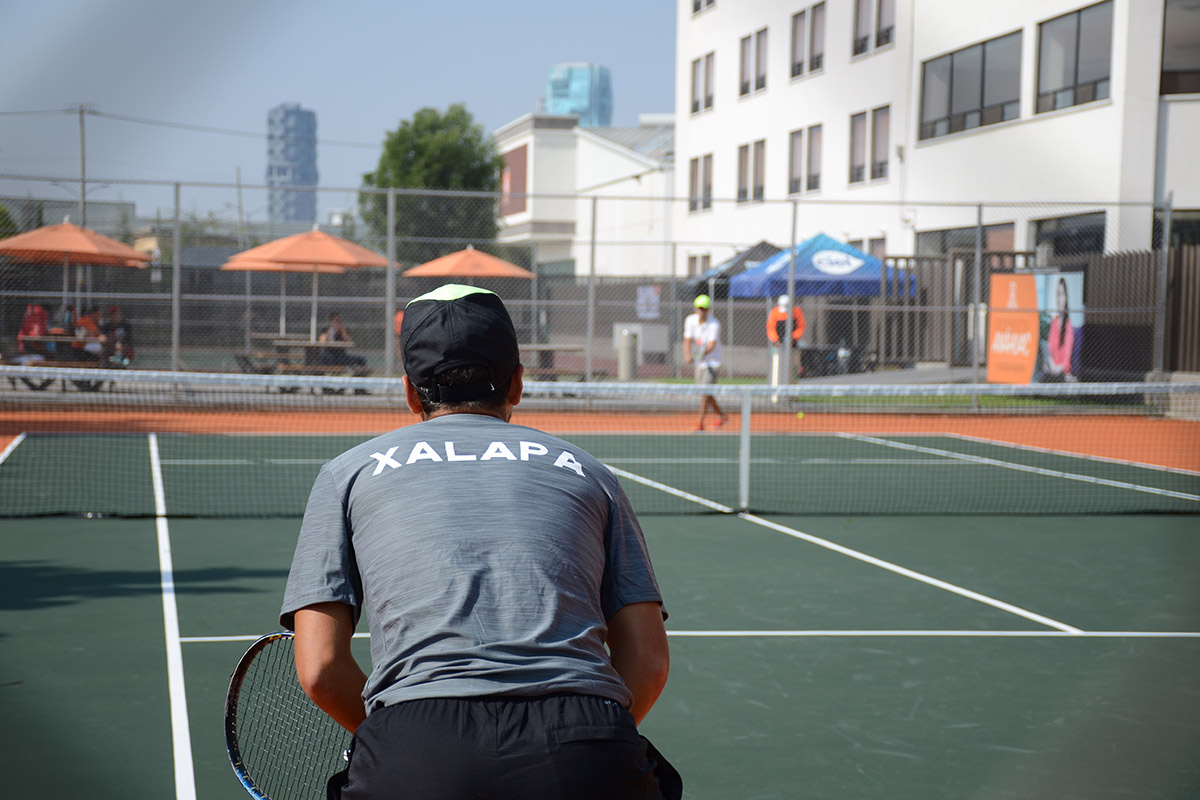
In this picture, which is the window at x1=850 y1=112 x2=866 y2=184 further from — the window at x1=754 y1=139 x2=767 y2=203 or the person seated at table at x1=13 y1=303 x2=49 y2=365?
the person seated at table at x1=13 y1=303 x2=49 y2=365

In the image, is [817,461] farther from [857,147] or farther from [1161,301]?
[857,147]

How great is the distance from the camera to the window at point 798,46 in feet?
105

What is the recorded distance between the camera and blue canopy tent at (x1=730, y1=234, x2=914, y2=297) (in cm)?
2206

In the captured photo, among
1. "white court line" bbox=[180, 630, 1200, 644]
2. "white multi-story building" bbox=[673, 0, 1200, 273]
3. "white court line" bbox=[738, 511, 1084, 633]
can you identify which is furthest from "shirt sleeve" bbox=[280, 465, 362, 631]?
"white multi-story building" bbox=[673, 0, 1200, 273]

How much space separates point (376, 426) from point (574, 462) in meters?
15.2

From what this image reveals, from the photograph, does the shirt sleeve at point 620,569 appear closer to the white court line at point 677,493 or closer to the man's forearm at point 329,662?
the man's forearm at point 329,662

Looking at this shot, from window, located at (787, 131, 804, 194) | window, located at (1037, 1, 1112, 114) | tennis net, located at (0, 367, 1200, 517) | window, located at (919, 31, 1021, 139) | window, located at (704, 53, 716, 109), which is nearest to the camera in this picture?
tennis net, located at (0, 367, 1200, 517)

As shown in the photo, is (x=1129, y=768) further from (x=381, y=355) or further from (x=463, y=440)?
(x=381, y=355)

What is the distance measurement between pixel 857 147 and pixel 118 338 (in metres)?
18.8

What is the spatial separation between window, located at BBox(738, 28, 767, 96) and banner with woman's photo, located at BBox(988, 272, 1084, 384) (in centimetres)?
1492

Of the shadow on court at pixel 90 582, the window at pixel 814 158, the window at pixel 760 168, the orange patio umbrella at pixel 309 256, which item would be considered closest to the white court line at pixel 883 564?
the shadow on court at pixel 90 582

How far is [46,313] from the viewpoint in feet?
59.1

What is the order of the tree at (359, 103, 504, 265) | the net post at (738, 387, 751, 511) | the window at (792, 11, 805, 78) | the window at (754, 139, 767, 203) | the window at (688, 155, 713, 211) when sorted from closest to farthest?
the net post at (738, 387, 751, 511) → the window at (792, 11, 805, 78) → the window at (754, 139, 767, 203) → the window at (688, 155, 713, 211) → the tree at (359, 103, 504, 265)

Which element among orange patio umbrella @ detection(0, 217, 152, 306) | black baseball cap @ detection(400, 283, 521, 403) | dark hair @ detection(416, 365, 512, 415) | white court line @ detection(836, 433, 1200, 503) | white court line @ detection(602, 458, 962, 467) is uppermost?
orange patio umbrella @ detection(0, 217, 152, 306)
